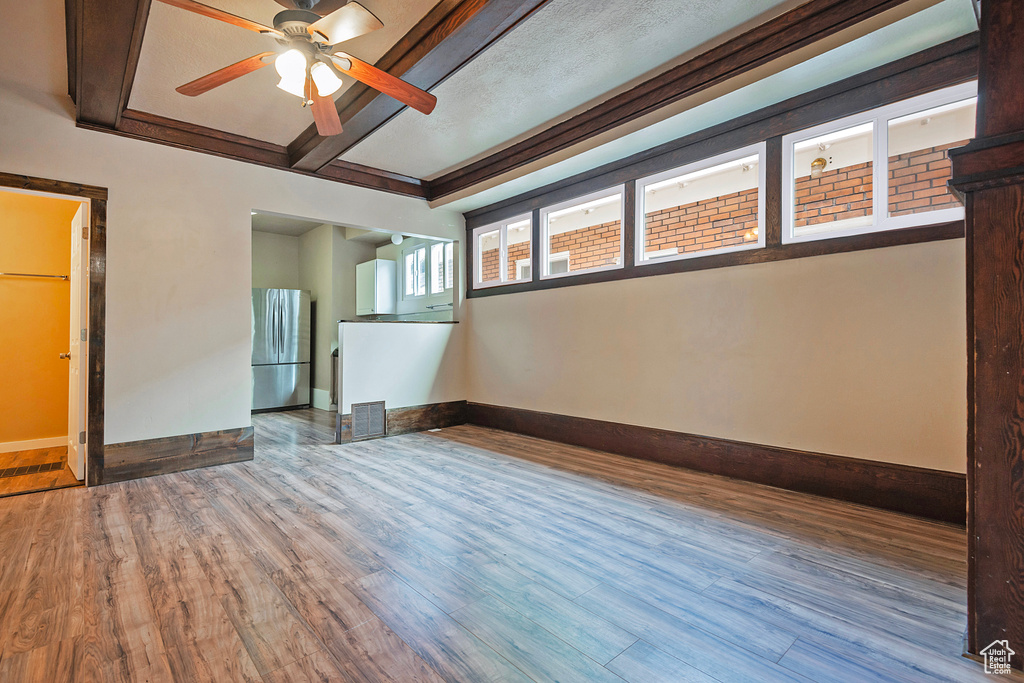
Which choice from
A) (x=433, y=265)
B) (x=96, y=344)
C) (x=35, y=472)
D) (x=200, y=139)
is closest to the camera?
(x=96, y=344)

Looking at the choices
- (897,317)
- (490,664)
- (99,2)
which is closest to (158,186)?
(99,2)

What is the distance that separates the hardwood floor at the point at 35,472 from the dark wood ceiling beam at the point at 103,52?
2669 mm

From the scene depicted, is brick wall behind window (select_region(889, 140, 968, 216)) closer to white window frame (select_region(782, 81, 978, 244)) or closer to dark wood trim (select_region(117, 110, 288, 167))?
white window frame (select_region(782, 81, 978, 244))

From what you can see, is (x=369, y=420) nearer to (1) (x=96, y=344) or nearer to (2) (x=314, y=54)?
(1) (x=96, y=344)

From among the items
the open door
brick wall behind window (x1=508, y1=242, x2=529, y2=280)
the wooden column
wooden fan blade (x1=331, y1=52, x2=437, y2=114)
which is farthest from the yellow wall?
the wooden column

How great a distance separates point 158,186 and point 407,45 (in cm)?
249

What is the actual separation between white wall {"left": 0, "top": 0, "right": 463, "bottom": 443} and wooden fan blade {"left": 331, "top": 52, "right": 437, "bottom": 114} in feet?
6.63

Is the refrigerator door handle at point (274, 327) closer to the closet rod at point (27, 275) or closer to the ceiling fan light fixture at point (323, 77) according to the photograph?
the closet rod at point (27, 275)

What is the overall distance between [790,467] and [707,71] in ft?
8.81

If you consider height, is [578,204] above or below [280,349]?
above

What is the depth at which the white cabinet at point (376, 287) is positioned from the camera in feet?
23.5

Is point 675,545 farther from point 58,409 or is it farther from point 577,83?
point 58,409

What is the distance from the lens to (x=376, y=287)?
7.16m

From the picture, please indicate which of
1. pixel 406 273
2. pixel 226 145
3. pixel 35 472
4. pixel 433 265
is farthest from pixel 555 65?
pixel 35 472
